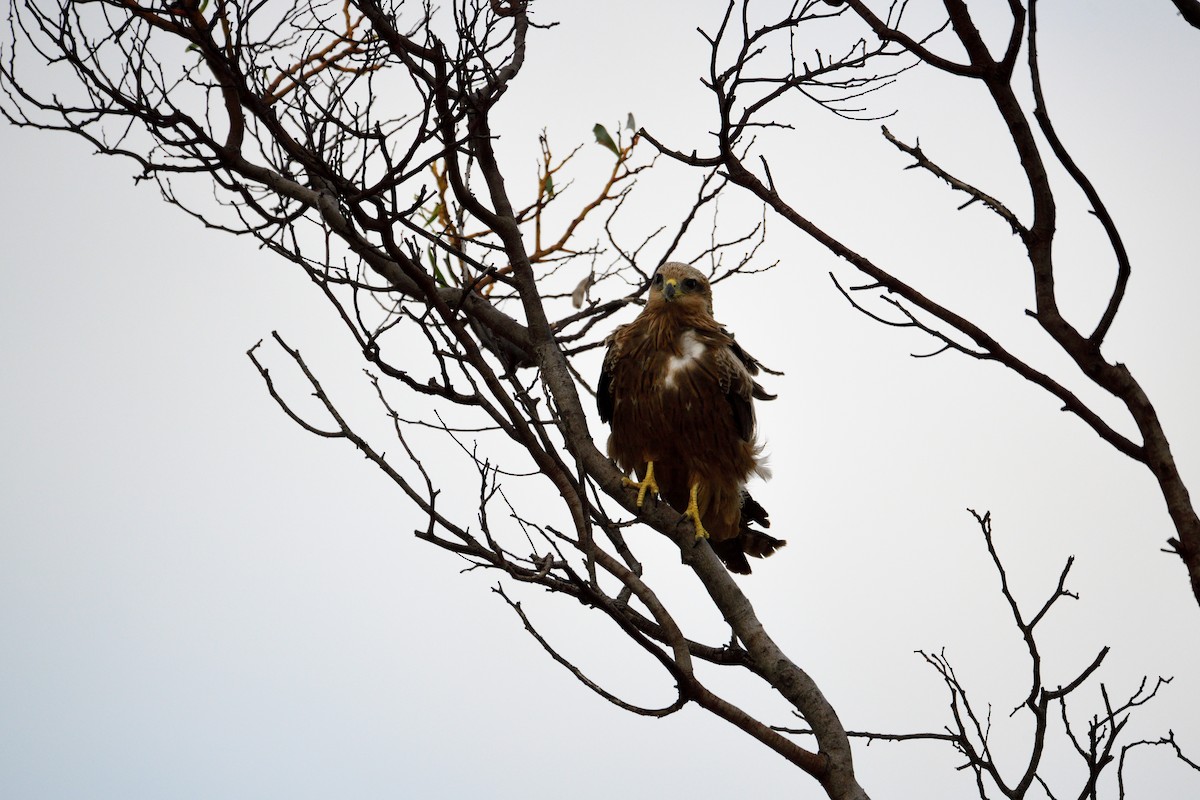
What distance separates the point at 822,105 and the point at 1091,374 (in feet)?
4.47

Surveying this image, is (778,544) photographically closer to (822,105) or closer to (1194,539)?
(822,105)

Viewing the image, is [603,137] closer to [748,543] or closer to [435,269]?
[435,269]

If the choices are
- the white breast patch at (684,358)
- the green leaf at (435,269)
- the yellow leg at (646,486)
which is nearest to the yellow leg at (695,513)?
the yellow leg at (646,486)

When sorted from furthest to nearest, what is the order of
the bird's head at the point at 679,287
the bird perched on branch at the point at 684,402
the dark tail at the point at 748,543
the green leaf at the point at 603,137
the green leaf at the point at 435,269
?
the dark tail at the point at 748,543
the bird's head at the point at 679,287
the bird perched on branch at the point at 684,402
the green leaf at the point at 603,137
the green leaf at the point at 435,269

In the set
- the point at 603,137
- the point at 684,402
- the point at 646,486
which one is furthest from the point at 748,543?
the point at 603,137

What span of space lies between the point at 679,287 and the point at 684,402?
473mm

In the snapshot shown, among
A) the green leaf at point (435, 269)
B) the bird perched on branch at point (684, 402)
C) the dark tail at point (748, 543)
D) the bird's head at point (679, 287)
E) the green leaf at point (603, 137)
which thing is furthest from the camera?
the dark tail at point (748, 543)

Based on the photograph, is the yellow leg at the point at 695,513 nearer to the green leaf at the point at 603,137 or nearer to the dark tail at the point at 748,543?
the dark tail at the point at 748,543

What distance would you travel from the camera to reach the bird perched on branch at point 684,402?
3.78 meters

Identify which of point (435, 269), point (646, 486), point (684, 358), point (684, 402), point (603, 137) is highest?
point (603, 137)

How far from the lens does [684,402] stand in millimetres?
3764

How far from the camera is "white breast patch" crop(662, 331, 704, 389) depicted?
3807mm

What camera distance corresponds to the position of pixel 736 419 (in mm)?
3875

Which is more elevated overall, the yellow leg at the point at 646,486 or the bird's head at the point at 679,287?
the bird's head at the point at 679,287
